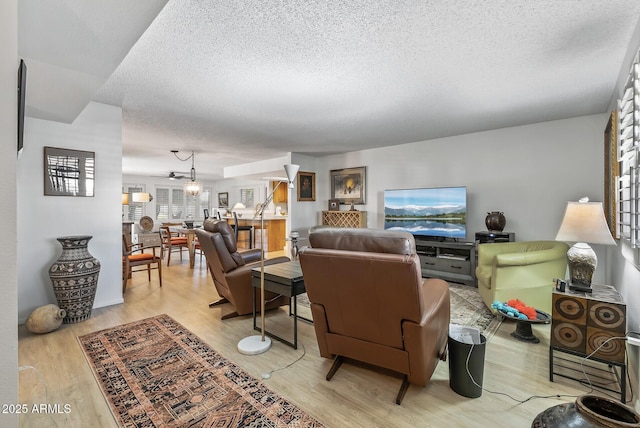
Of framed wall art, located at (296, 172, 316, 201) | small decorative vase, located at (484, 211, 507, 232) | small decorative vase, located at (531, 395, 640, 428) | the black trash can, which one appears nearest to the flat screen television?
small decorative vase, located at (484, 211, 507, 232)

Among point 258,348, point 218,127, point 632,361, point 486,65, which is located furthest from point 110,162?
point 632,361

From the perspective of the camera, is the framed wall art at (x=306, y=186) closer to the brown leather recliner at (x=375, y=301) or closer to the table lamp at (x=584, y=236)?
the brown leather recliner at (x=375, y=301)

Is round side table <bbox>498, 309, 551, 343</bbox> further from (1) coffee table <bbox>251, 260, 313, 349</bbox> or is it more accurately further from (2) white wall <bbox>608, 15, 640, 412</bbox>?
(1) coffee table <bbox>251, 260, 313, 349</bbox>

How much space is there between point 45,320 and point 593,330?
14.8 feet

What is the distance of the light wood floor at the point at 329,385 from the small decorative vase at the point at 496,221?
176cm

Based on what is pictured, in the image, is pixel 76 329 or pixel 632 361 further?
pixel 76 329

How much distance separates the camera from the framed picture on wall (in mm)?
11531

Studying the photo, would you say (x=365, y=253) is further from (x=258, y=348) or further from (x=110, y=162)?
(x=110, y=162)

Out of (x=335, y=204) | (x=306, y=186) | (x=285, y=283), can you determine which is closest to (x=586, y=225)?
(x=285, y=283)

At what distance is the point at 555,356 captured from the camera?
236 centimetres

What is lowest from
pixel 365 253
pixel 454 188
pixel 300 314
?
pixel 300 314

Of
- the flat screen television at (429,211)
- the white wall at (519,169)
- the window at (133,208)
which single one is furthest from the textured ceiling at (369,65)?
the window at (133,208)

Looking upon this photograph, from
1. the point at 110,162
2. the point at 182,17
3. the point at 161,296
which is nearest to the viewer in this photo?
the point at 182,17

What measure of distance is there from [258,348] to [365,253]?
1422mm
